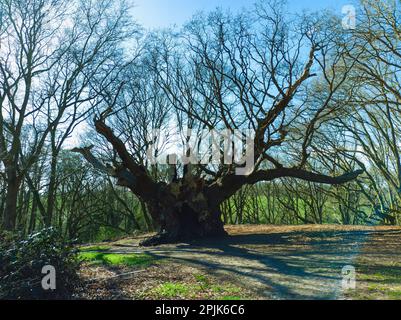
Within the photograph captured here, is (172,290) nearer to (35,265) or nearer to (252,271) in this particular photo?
(252,271)

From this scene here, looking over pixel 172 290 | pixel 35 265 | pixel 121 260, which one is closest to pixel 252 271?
pixel 172 290

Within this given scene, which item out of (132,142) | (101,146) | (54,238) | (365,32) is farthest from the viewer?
(101,146)

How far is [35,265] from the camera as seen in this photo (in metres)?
5.65

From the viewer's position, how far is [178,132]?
868 inches

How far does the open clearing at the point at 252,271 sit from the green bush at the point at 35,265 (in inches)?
14.2

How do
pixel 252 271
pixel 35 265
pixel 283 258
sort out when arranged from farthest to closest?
1. pixel 283 258
2. pixel 252 271
3. pixel 35 265

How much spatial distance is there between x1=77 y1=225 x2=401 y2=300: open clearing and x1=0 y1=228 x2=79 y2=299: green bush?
0.36m

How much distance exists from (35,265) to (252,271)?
3.85m

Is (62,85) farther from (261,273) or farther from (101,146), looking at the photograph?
(261,273)

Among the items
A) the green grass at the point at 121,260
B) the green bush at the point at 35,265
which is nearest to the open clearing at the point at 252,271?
the green grass at the point at 121,260

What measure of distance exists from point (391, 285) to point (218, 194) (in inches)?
302

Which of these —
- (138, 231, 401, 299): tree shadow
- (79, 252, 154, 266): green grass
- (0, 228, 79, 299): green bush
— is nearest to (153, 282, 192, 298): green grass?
(138, 231, 401, 299): tree shadow
